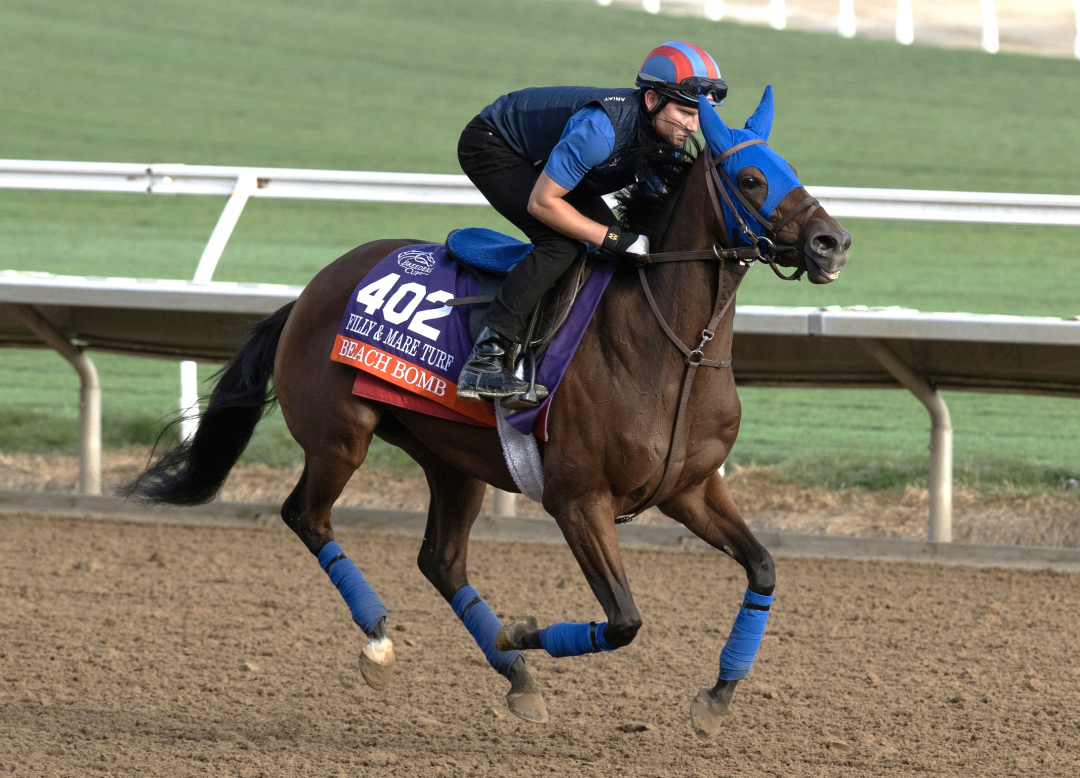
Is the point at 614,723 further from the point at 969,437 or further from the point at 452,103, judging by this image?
the point at 452,103

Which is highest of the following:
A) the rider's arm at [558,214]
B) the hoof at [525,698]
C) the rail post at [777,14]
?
the rider's arm at [558,214]

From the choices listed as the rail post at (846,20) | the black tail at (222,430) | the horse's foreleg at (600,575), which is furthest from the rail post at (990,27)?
the horse's foreleg at (600,575)

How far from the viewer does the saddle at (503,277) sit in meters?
3.74

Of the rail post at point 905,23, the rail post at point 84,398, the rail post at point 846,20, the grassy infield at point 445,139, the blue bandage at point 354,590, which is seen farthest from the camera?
the rail post at point 846,20

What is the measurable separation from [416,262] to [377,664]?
128 centimetres

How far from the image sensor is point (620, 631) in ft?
11.8

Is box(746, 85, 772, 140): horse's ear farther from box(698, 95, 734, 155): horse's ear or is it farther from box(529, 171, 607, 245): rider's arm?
box(529, 171, 607, 245): rider's arm

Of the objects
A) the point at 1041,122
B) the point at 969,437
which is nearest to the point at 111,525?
the point at 969,437

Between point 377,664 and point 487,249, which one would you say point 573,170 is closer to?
point 487,249

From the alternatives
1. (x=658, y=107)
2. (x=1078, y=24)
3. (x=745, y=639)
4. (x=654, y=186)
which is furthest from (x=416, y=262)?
(x=1078, y=24)

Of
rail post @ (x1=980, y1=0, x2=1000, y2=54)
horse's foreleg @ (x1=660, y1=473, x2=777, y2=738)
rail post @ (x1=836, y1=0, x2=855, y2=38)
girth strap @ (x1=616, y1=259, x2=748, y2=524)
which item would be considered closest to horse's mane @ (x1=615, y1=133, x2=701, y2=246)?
girth strap @ (x1=616, y1=259, x2=748, y2=524)

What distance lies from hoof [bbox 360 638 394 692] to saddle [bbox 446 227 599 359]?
1.02 m

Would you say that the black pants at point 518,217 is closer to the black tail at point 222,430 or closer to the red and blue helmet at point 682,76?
the red and blue helmet at point 682,76

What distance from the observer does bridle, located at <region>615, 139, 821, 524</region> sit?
3418mm
